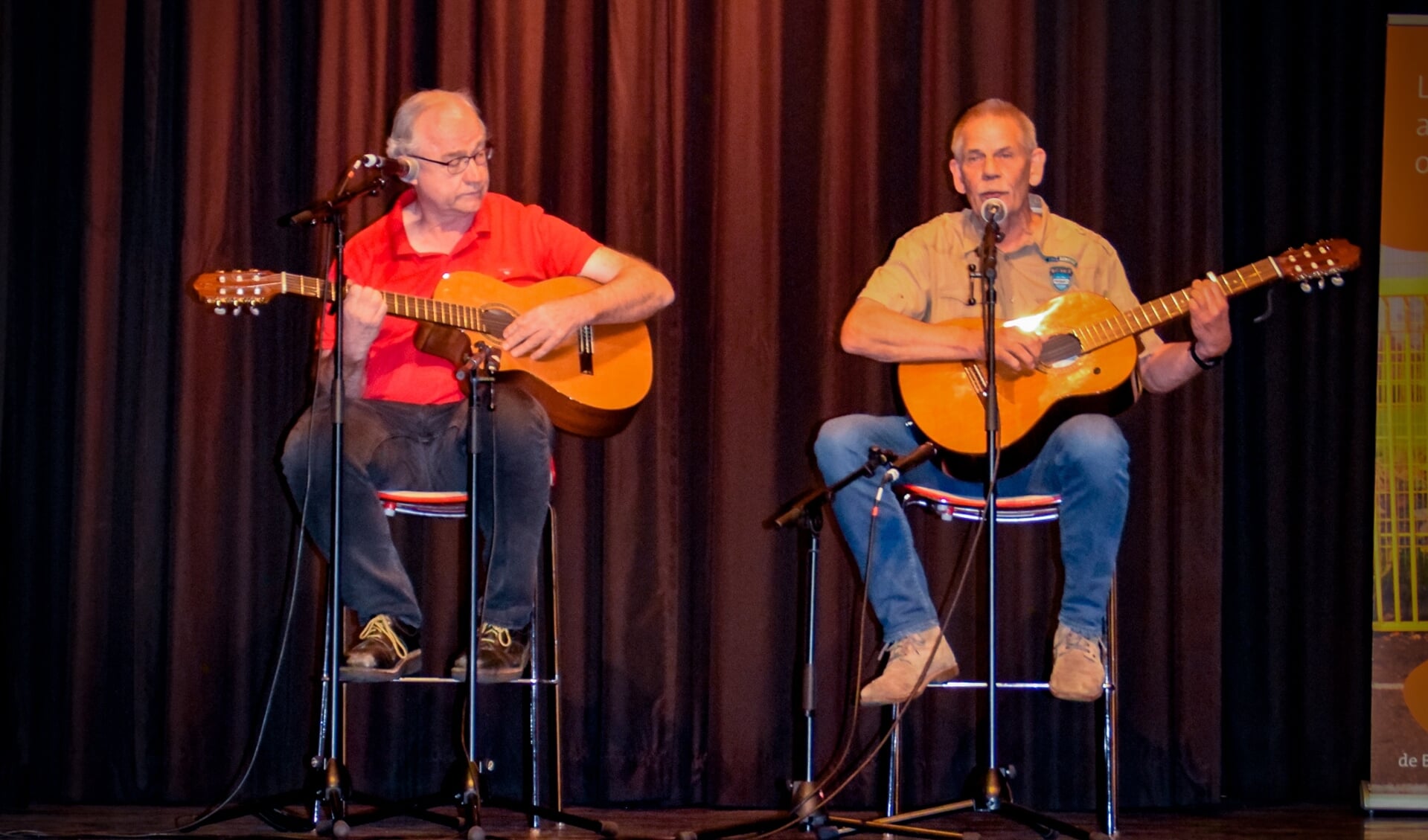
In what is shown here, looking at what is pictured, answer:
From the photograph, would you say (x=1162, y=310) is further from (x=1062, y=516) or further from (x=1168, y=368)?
(x=1062, y=516)

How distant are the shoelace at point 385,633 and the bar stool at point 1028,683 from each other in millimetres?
1068

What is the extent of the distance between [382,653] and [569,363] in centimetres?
78

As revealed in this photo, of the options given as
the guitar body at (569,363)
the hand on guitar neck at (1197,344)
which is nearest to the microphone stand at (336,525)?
the guitar body at (569,363)

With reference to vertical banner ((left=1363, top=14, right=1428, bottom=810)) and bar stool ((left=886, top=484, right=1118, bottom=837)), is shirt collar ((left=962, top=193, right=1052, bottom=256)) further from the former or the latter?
vertical banner ((left=1363, top=14, right=1428, bottom=810))

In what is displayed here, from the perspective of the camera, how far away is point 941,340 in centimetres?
313

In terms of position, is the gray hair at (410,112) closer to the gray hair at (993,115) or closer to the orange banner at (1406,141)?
the gray hair at (993,115)

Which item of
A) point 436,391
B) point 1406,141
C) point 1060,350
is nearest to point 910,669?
point 1060,350

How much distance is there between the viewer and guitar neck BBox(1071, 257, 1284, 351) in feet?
10.1

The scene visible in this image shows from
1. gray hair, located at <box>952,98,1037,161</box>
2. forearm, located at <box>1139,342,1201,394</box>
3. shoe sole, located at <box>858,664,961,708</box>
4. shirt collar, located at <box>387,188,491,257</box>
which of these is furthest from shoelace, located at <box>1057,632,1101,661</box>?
shirt collar, located at <box>387,188,491,257</box>

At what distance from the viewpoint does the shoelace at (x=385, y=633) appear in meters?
2.99

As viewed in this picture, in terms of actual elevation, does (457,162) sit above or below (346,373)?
above

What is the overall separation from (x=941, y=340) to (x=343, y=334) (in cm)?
128

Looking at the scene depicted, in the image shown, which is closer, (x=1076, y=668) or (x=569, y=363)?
(x=1076, y=668)

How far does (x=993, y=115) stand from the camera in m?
3.34
